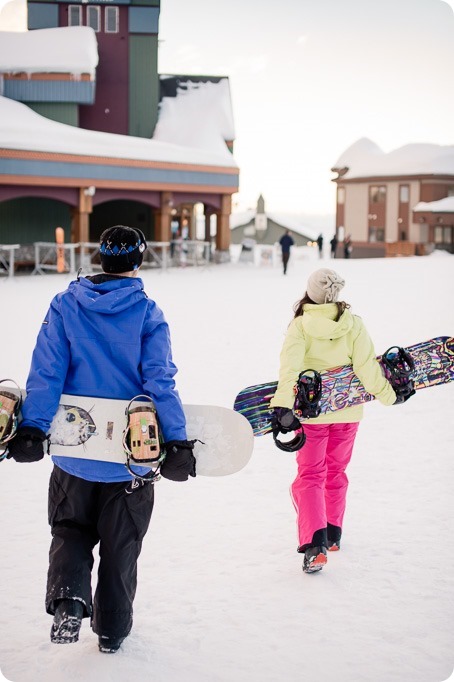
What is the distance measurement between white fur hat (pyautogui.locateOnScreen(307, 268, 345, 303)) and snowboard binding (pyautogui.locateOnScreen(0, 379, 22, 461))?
1.28 metres

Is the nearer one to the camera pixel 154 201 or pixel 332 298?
pixel 332 298

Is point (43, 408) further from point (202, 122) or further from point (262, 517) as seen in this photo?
point (202, 122)

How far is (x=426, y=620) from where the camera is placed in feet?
9.67

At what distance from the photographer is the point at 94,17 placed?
76.5 feet

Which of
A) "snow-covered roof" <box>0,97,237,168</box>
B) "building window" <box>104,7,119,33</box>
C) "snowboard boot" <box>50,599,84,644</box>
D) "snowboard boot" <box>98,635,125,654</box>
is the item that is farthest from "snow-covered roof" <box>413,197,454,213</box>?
"snowboard boot" <box>50,599,84,644</box>

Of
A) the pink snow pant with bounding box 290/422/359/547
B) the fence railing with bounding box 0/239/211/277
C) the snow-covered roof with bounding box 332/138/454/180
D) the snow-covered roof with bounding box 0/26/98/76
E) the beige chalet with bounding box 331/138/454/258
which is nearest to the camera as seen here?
the pink snow pant with bounding box 290/422/359/547

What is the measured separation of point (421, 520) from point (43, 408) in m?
2.09

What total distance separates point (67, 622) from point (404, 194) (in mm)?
39064

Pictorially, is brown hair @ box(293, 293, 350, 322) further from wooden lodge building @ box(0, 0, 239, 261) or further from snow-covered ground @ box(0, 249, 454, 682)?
wooden lodge building @ box(0, 0, 239, 261)

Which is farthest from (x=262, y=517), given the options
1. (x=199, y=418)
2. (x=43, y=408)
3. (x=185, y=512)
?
→ (x=43, y=408)

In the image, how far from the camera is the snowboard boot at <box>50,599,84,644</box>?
2.45m

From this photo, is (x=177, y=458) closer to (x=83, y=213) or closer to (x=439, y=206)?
(x=83, y=213)

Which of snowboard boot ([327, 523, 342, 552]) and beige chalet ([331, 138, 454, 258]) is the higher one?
beige chalet ([331, 138, 454, 258])

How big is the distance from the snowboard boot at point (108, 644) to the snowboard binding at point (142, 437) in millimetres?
584
